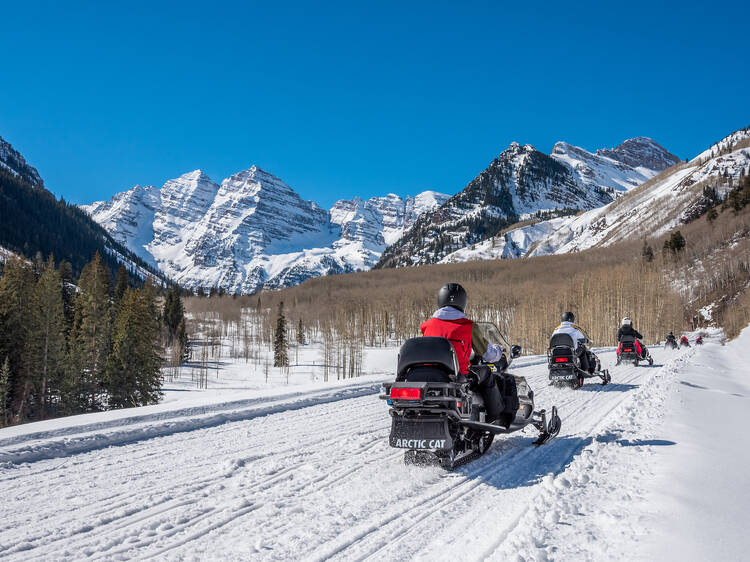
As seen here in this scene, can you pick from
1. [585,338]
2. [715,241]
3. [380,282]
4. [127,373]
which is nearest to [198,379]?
[127,373]

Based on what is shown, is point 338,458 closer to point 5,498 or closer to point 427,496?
point 427,496

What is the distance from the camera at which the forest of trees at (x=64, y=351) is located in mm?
34562


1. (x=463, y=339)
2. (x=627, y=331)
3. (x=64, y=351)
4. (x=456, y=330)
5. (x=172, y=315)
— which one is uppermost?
(x=172, y=315)

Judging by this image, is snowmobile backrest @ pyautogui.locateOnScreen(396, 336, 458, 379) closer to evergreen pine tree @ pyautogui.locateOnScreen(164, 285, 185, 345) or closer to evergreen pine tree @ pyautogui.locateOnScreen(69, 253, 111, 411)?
evergreen pine tree @ pyautogui.locateOnScreen(69, 253, 111, 411)

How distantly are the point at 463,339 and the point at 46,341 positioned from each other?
38784mm

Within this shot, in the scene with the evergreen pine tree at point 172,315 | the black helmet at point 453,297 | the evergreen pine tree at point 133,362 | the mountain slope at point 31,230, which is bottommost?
the evergreen pine tree at point 133,362

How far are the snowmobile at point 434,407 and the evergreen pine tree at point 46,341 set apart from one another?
124 ft

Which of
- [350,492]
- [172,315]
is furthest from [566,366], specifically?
[172,315]

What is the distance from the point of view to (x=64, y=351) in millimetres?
37062

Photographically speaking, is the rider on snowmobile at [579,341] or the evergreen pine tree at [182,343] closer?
the rider on snowmobile at [579,341]

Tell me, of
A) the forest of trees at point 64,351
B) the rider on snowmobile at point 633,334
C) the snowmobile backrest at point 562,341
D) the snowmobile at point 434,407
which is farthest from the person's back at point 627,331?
the forest of trees at point 64,351

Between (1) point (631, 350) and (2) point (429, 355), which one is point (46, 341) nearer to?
(1) point (631, 350)

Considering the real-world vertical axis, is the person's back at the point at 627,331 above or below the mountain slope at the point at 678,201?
below

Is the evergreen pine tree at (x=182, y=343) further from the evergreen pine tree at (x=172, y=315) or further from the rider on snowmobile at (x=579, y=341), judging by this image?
the rider on snowmobile at (x=579, y=341)
